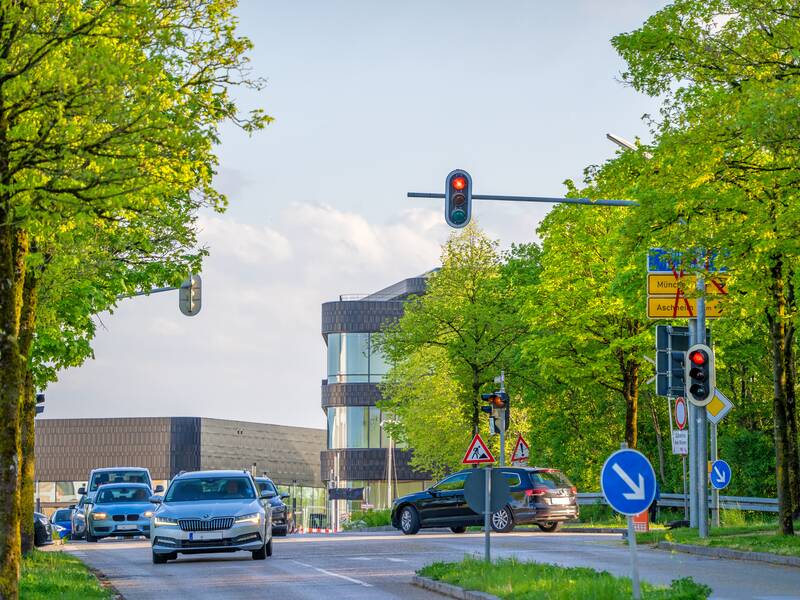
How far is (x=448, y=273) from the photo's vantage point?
55.2 m

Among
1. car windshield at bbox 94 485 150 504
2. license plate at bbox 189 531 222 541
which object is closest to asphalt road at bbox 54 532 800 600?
license plate at bbox 189 531 222 541

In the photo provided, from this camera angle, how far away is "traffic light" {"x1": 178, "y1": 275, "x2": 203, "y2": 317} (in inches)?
1307

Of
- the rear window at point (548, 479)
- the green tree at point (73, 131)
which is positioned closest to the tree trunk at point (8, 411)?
the green tree at point (73, 131)

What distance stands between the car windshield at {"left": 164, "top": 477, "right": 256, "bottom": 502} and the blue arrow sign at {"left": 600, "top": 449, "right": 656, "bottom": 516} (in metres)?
13.4

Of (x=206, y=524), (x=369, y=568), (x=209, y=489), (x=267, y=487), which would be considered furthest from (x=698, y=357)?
(x=267, y=487)

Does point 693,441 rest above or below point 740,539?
above

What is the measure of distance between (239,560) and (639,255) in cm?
978

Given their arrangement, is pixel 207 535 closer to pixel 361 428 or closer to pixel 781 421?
pixel 781 421

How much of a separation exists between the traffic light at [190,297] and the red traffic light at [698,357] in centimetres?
1139

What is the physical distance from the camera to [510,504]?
36.8m

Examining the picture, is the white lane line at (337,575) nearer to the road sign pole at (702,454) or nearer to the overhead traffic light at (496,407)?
the road sign pole at (702,454)

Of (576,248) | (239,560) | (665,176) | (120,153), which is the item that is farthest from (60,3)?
(576,248)

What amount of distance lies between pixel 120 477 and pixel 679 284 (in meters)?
26.2

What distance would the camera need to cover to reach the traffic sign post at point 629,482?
13703mm
